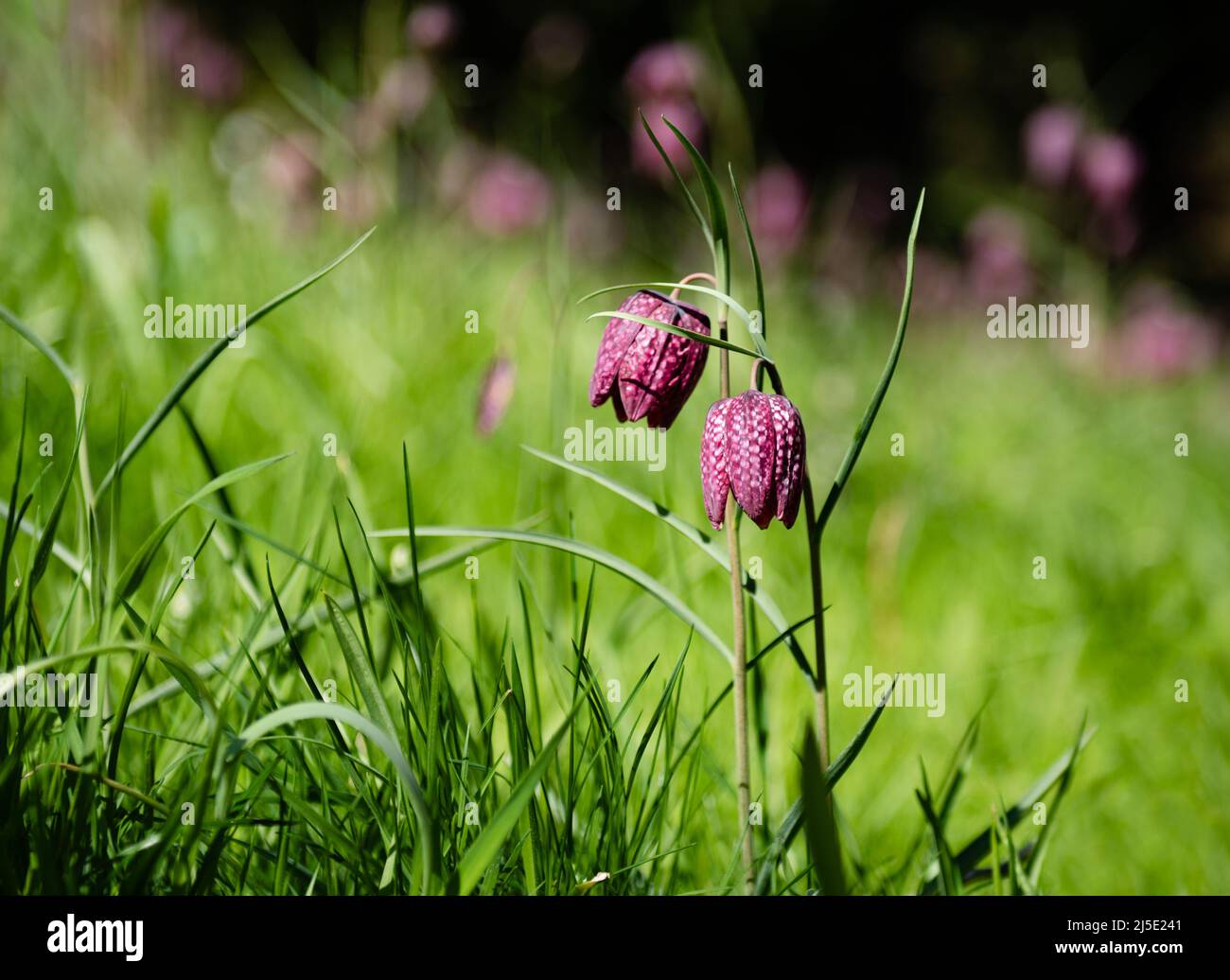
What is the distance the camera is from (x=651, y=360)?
0.77m

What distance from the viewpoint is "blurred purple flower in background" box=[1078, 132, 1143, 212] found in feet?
7.57

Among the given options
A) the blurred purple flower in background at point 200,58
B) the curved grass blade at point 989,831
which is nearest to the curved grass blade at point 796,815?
the curved grass blade at point 989,831

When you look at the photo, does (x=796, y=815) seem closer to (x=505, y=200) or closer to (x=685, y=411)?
(x=685, y=411)

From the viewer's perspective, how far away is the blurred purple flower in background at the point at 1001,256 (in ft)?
10.6

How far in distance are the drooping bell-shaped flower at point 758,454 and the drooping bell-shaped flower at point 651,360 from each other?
62 mm

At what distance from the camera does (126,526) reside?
51.9 inches

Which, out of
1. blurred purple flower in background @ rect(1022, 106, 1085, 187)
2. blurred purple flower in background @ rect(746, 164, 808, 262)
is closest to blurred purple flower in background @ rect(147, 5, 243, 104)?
blurred purple flower in background @ rect(746, 164, 808, 262)

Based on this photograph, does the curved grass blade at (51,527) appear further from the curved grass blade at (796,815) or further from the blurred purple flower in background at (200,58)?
the blurred purple flower in background at (200,58)

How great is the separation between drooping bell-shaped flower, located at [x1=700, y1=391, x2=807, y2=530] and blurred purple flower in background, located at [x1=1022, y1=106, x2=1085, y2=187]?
2.22m

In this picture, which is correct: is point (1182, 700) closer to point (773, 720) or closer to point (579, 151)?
point (773, 720)

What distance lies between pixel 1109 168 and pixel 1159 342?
3.14ft

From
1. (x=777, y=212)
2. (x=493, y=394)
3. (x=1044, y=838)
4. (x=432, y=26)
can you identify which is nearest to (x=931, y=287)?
(x=777, y=212)

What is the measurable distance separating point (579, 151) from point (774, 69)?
242 centimetres
